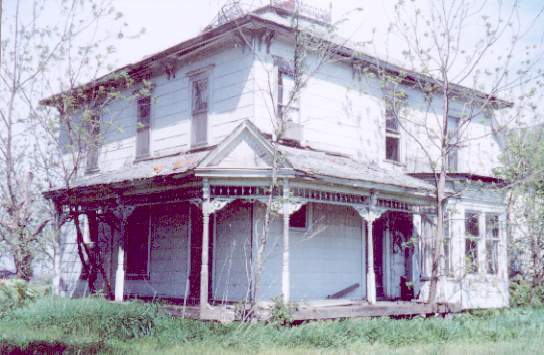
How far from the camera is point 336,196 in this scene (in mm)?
12961

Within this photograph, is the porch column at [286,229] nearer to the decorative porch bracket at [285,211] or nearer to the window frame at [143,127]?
the decorative porch bracket at [285,211]

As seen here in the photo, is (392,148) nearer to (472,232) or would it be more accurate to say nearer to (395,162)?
(395,162)

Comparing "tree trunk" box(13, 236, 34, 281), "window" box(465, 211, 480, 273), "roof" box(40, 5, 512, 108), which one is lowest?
"tree trunk" box(13, 236, 34, 281)

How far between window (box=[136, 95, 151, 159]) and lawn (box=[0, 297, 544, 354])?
578 centimetres

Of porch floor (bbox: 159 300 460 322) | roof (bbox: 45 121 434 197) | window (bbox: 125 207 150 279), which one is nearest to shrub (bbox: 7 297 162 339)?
porch floor (bbox: 159 300 460 322)

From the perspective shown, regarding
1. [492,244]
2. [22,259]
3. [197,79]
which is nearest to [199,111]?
[197,79]

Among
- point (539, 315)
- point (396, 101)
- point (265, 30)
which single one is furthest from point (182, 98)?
point (539, 315)

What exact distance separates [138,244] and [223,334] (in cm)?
775

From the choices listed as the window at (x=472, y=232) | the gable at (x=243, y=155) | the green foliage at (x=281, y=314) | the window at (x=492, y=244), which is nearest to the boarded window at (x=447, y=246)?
the window at (x=472, y=232)

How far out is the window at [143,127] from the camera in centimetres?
1703

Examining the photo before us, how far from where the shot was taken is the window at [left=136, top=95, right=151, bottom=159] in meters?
17.0

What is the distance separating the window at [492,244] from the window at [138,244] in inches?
401

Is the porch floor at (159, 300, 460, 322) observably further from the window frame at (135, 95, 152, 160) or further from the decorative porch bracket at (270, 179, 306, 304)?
the window frame at (135, 95, 152, 160)

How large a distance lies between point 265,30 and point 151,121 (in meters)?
4.94
